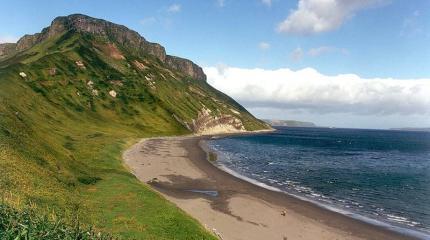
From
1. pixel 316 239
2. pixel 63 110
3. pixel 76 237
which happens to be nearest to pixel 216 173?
pixel 316 239

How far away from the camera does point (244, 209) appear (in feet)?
196

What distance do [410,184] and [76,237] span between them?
9536cm

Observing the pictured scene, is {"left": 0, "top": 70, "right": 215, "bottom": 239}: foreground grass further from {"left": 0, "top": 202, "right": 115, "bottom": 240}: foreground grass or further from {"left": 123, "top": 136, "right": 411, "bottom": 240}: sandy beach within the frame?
{"left": 123, "top": 136, "right": 411, "bottom": 240}: sandy beach

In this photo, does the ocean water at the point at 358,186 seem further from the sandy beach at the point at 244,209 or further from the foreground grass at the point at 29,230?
the foreground grass at the point at 29,230

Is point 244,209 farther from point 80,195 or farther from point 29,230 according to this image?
point 29,230

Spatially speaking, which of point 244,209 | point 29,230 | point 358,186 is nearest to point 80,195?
point 244,209

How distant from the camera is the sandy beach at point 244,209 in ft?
164

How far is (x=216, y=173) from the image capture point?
307ft

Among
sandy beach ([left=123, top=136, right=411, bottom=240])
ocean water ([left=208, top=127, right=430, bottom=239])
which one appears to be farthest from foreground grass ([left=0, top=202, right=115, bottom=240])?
ocean water ([left=208, top=127, right=430, bottom=239])

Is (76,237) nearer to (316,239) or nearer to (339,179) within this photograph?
(316,239)

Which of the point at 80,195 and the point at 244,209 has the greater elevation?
the point at 80,195

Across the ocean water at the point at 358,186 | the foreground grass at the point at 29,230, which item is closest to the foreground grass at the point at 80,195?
the foreground grass at the point at 29,230

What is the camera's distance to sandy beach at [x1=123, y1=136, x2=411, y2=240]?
164ft

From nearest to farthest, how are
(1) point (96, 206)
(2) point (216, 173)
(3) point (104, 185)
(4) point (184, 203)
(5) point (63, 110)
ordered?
(1) point (96, 206)
(3) point (104, 185)
(4) point (184, 203)
(2) point (216, 173)
(5) point (63, 110)
